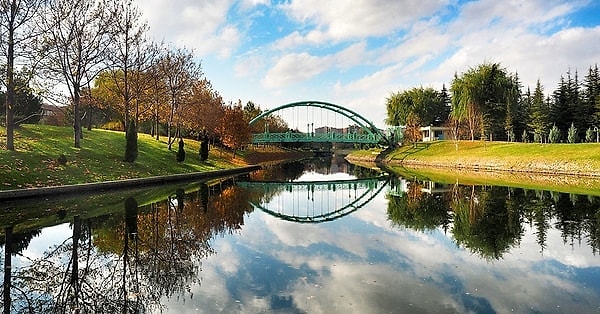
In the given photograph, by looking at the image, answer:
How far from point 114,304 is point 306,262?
478 cm

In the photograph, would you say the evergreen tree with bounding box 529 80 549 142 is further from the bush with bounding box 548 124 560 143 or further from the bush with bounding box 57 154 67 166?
the bush with bounding box 57 154 67 166

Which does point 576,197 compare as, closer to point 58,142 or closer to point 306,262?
point 306,262

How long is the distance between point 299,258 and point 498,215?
34.3 feet

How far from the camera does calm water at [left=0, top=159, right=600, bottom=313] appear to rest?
8188mm

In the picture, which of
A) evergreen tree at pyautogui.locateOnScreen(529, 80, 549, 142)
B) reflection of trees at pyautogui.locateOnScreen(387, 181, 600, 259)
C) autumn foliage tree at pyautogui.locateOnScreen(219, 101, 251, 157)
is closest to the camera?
reflection of trees at pyautogui.locateOnScreen(387, 181, 600, 259)

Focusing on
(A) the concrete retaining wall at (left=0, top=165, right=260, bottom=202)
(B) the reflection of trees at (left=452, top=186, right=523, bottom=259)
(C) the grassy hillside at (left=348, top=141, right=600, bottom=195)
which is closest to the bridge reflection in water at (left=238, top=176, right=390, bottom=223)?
(B) the reflection of trees at (left=452, top=186, right=523, bottom=259)

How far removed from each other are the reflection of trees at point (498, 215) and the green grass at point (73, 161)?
18166 millimetres

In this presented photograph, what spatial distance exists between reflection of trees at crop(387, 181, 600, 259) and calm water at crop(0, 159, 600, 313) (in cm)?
8

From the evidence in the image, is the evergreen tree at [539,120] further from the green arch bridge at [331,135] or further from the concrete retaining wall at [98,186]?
the concrete retaining wall at [98,186]

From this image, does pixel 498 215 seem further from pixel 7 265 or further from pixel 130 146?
pixel 130 146

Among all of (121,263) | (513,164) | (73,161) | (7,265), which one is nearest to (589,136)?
Result: (513,164)

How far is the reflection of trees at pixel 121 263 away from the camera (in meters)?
8.15

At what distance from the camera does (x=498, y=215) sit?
18078 millimetres

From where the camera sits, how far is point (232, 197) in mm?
24969
